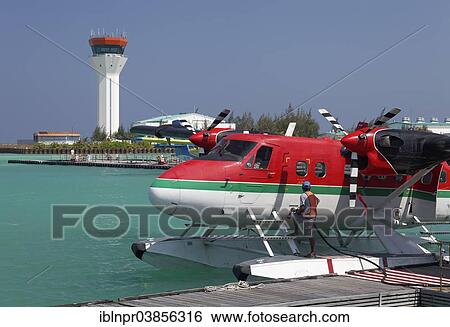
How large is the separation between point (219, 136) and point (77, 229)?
9.51m

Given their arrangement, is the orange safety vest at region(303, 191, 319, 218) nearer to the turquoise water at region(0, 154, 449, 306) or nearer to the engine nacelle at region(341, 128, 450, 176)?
the engine nacelle at region(341, 128, 450, 176)

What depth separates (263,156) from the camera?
14617 mm

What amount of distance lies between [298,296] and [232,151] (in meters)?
4.79

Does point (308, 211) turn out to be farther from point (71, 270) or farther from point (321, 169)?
point (71, 270)

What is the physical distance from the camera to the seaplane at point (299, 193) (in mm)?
13844

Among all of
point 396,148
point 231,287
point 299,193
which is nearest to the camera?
point 231,287

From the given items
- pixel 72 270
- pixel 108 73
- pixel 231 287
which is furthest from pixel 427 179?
pixel 108 73

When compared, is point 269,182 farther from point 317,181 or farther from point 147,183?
point 147,183

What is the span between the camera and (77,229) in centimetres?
2467

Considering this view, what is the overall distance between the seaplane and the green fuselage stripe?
0.02 m

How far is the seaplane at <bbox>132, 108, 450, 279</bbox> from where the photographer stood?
13844 mm

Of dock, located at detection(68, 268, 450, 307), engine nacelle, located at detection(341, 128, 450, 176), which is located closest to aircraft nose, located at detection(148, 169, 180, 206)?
dock, located at detection(68, 268, 450, 307)

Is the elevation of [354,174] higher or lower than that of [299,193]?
higher
